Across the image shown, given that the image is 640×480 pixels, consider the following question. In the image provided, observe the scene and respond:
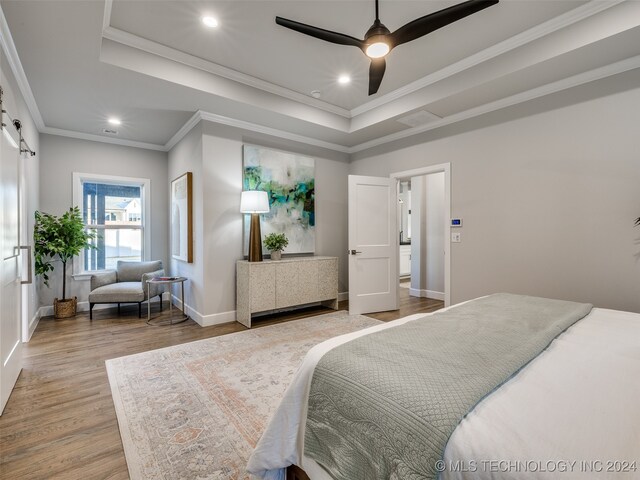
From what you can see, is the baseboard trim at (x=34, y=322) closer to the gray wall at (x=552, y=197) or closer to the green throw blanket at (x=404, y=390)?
the green throw blanket at (x=404, y=390)

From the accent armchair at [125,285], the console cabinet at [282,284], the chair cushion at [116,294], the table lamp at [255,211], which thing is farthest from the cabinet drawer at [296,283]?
the chair cushion at [116,294]

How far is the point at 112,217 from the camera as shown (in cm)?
512

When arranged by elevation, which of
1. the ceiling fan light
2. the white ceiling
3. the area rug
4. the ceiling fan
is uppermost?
the white ceiling

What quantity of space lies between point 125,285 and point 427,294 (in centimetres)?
501

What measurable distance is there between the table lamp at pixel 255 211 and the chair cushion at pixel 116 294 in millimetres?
1754

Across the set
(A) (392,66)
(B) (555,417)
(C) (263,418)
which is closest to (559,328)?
(B) (555,417)

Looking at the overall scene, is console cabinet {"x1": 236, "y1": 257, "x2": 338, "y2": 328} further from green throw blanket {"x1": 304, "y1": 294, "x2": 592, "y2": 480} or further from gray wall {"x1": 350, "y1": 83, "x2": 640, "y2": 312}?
green throw blanket {"x1": 304, "y1": 294, "x2": 592, "y2": 480}

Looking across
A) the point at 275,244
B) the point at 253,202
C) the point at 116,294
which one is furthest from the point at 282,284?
the point at 116,294

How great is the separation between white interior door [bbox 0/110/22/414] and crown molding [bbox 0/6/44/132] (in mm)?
591

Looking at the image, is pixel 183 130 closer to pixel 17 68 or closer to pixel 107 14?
pixel 17 68

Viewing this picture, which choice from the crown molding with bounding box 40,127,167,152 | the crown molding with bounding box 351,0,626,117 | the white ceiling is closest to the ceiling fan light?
the white ceiling

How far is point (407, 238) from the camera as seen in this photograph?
27.8 ft

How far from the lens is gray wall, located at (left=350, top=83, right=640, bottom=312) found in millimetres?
2779

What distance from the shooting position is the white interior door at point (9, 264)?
2121 mm
